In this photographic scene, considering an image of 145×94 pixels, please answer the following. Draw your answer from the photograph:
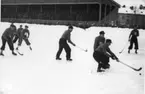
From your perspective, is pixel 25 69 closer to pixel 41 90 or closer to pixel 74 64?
pixel 74 64

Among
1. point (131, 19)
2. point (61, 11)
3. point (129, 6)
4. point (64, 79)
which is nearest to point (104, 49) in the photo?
point (64, 79)

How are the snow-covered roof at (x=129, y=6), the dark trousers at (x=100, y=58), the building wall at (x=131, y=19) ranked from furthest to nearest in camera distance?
the snow-covered roof at (x=129, y=6) → the building wall at (x=131, y=19) → the dark trousers at (x=100, y=58)

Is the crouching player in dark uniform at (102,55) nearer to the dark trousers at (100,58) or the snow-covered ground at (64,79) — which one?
the dark trousers at (100,58)

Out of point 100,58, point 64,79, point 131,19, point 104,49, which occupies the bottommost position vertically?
point 64,79

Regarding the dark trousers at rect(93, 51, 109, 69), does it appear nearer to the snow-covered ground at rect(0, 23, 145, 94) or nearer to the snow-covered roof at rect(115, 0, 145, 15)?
the snow-covered ground at rect(0, 23, 145, 94)

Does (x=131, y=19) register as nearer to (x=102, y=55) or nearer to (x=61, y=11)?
(x=61, y=11)

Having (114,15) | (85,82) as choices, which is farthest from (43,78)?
(114,15)

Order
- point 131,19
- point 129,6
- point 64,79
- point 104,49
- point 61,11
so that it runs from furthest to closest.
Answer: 1. point 129,6
2. point 131,19
3. point 61,11
4. point 104,49
5. point 64,79

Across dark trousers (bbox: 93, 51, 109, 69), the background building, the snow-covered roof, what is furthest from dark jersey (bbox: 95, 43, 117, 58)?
the snow-covered roof

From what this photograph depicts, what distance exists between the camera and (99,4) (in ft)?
94.6

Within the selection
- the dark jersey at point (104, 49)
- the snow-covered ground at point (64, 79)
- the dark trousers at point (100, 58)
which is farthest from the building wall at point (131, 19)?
the dark jersey at point (104, 49)

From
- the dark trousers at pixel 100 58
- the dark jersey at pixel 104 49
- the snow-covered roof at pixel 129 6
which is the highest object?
the snow-covered roof at pixel 129 6

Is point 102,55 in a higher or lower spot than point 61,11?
lower

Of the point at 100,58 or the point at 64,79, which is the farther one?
the point at 100,58
